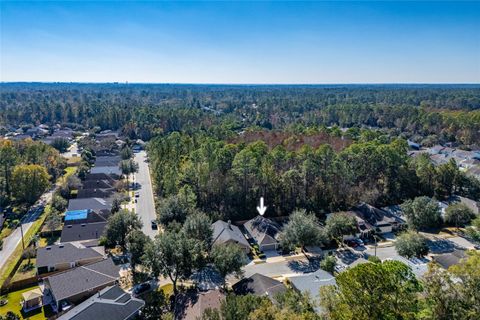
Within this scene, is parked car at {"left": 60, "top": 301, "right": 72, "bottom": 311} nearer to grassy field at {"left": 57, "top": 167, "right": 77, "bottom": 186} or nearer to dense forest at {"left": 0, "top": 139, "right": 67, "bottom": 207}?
dense forest at {"left": 0, "top": 139, "right": 67, "bottom": 207}

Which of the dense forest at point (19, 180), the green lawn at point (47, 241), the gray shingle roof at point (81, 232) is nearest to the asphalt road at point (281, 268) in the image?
the gray shingle roof at point (81, 232)

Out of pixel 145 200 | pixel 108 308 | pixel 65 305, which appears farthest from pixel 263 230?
pixel 145 200

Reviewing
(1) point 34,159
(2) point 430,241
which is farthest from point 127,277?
(1) point 34,159

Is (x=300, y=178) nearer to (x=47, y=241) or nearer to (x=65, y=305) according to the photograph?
(x=65, y=305)

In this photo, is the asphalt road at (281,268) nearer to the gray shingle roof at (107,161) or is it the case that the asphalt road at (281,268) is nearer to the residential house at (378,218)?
the residential house at (378,218)

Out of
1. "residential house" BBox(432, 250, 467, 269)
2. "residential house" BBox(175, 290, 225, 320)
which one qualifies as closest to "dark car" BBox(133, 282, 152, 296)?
"residential house" BBox(175, 290, 225, 320)

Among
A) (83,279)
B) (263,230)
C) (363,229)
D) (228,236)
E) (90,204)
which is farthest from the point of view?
(90,204)
